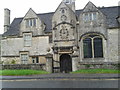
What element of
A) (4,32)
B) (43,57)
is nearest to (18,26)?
(4,32)

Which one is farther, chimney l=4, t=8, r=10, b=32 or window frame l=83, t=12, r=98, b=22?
chimney l=4, t=8, r=10, b=32

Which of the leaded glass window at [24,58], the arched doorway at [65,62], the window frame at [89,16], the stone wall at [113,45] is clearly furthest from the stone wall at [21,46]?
the stone wall at [113,45]

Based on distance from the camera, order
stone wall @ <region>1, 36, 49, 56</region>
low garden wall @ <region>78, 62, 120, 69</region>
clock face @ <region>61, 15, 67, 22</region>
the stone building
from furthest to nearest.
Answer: stone wall @ <region>1, 36, 49, 56</region> < clock face @ <region>61, 15, 67, 22</region> < the stone building < low garden wall @ <region>78, 62, 120, 69</region>

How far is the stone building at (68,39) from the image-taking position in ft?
83.8

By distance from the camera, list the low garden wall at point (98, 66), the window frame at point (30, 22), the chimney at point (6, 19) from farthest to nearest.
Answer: the chimney at point (6, 19) < the window frame at point (30, 22) < the low garden wall at point (98, 66)

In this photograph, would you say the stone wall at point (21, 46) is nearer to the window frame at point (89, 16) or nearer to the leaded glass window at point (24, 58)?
the leaded glass window at point (24, 58)

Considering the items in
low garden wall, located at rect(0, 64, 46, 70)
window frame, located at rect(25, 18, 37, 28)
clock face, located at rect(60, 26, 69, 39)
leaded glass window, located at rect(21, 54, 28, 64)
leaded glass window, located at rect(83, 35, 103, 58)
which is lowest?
low garden wall, located at rect(0, 64, 46, 70)

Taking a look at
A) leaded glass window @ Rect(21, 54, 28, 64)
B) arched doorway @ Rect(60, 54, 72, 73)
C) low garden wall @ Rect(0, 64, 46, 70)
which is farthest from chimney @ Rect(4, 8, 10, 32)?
arched doorway @ Rect(60, 54, 72, 73)

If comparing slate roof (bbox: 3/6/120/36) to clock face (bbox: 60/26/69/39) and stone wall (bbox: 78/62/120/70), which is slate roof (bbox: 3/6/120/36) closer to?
clock face (bbox: 60/26/69/39)

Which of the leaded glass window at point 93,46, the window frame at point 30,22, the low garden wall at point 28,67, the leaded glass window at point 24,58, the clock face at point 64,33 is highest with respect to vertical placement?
the window frame at point 30,22

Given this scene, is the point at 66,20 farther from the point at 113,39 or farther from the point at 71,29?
the point at 113,39

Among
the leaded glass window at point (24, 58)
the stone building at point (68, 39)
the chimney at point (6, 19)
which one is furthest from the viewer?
the chimney at point (6, 19)

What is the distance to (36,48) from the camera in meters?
28.8

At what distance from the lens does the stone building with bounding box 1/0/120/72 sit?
83.8ft
